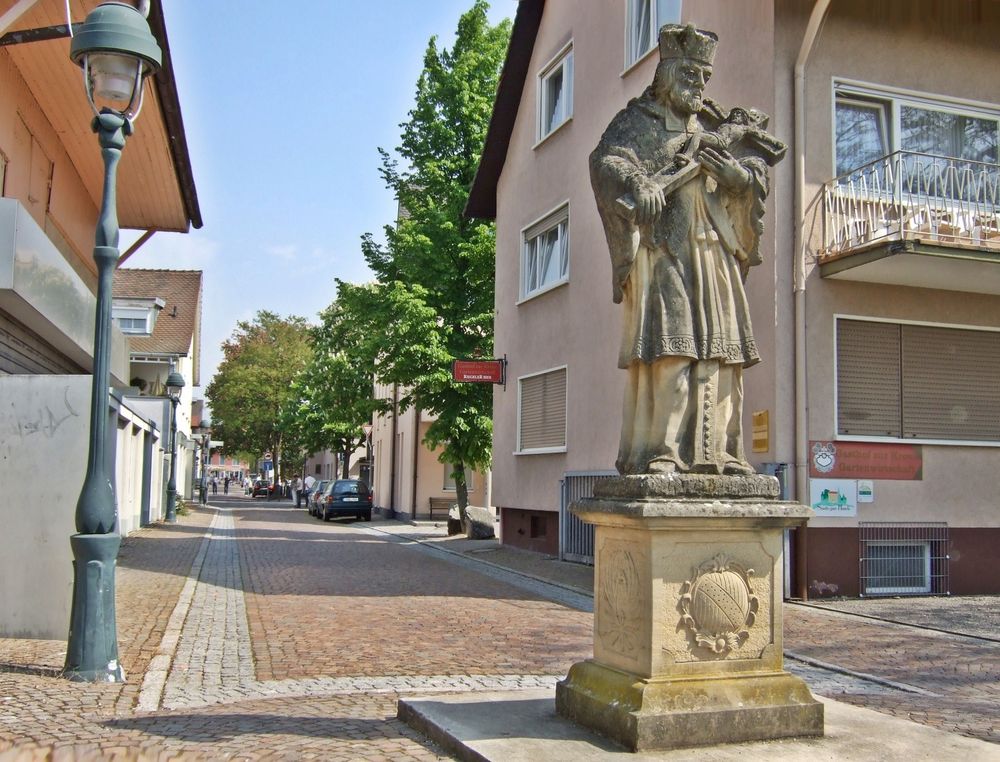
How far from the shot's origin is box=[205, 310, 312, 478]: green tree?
6344 centimetres

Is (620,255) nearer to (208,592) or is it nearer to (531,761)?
(531,761)

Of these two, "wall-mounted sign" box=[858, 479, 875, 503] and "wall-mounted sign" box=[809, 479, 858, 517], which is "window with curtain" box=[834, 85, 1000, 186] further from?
"wall-mounted sign" box=[809, 479, 858, 517]

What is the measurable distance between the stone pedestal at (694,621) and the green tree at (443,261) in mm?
19029

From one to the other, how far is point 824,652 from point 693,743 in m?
4.60

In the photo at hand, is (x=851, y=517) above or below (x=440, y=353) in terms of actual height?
below

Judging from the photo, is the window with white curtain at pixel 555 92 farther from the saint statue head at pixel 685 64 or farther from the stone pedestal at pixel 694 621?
the stone pedestal at pixel 694 621

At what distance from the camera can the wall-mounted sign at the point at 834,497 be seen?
41.0 feet

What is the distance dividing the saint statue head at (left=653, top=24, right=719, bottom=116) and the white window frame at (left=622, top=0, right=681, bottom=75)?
34.5ft

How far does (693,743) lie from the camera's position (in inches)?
187

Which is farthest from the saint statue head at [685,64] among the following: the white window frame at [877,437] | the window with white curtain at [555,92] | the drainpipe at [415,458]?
the drainpipe at [415,458]

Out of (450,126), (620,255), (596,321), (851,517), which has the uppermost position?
(450,126)

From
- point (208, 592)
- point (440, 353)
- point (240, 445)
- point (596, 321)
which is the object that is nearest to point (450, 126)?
point (440, 353)

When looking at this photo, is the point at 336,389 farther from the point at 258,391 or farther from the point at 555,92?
the point at 258,391

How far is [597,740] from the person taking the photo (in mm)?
4863
